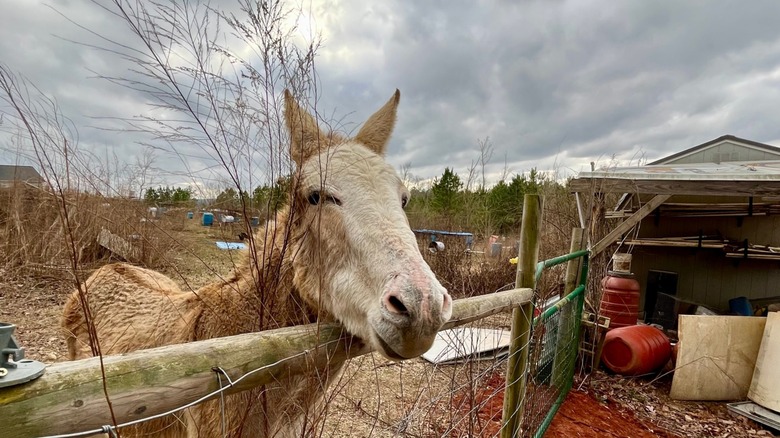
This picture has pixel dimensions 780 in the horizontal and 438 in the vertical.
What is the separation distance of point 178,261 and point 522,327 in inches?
83.6

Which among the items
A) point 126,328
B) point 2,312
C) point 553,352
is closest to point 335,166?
point 126,328

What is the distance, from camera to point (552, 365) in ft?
14.5

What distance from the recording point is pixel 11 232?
5.02 m

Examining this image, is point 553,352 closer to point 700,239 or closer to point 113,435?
point 113,435

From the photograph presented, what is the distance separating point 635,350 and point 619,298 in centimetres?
85

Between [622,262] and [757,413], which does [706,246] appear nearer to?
[622,262]

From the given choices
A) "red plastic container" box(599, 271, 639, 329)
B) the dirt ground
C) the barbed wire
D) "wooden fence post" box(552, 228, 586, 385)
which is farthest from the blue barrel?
the barbed wire

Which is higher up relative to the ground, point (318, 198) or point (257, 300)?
point (318, 198)

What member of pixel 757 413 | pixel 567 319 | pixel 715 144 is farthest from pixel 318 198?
pixel 715 144

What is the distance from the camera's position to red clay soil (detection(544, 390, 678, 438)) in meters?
4.36

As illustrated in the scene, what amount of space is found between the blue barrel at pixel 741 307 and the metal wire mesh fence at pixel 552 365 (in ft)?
16.7

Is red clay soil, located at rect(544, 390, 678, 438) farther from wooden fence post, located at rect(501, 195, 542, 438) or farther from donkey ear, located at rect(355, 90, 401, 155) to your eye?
donkey ear, located at rect(355, 90, 401, 155)

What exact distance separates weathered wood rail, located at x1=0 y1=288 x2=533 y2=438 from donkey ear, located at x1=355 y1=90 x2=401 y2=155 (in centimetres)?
134

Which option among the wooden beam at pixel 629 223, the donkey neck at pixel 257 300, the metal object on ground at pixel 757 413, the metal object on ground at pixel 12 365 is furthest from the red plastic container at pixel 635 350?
the metal object on ground at pixel 12 365
